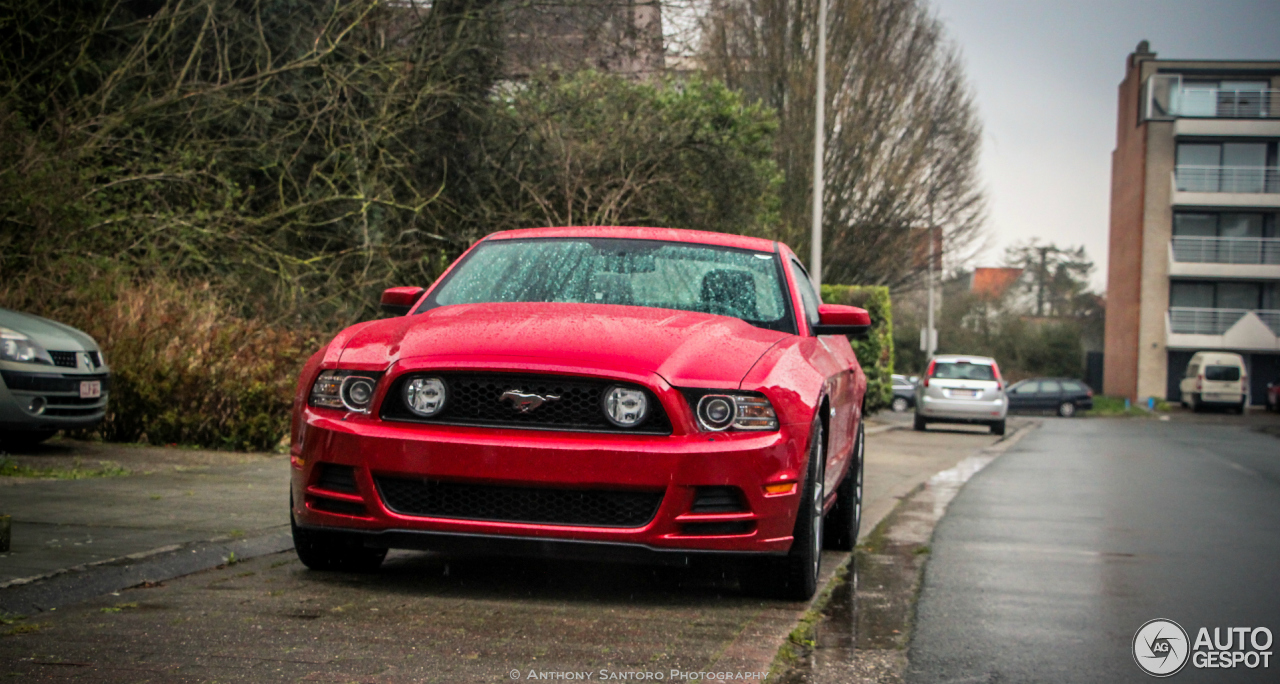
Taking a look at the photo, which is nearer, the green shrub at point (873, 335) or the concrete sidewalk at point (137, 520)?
the concrete sidewalk at point (137, 520)

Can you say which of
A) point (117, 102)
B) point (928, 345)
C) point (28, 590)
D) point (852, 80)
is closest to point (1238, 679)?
point (28, 590)

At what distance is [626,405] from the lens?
4.31 meters

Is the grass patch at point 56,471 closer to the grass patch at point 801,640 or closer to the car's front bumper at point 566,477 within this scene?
the car's front bumper at point 566,477

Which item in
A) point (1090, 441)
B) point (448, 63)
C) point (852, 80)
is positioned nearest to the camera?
point (448, 63)

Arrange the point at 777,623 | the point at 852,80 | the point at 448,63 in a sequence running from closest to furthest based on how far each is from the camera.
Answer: the point at 777,623
the point at 448,63
the point at 852,80

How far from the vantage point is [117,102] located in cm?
1359

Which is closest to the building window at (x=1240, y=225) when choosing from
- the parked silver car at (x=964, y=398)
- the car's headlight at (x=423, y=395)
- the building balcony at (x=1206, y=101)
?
the building balcony at (x=1206, y=101)

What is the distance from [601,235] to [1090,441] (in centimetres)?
1840

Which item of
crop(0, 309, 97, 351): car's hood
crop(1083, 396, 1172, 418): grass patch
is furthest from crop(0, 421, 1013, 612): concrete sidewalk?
crop(1083, 396, 1172, 418): grass patch

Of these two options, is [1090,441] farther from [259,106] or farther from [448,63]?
[259,106]

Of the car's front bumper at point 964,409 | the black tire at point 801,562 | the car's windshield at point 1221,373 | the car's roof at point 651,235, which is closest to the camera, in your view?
the black tire at point 801,562

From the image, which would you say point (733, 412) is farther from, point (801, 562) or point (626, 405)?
point (801, 562)

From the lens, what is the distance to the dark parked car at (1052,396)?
1822 inches

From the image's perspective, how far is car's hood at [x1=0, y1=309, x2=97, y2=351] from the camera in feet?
27.1
